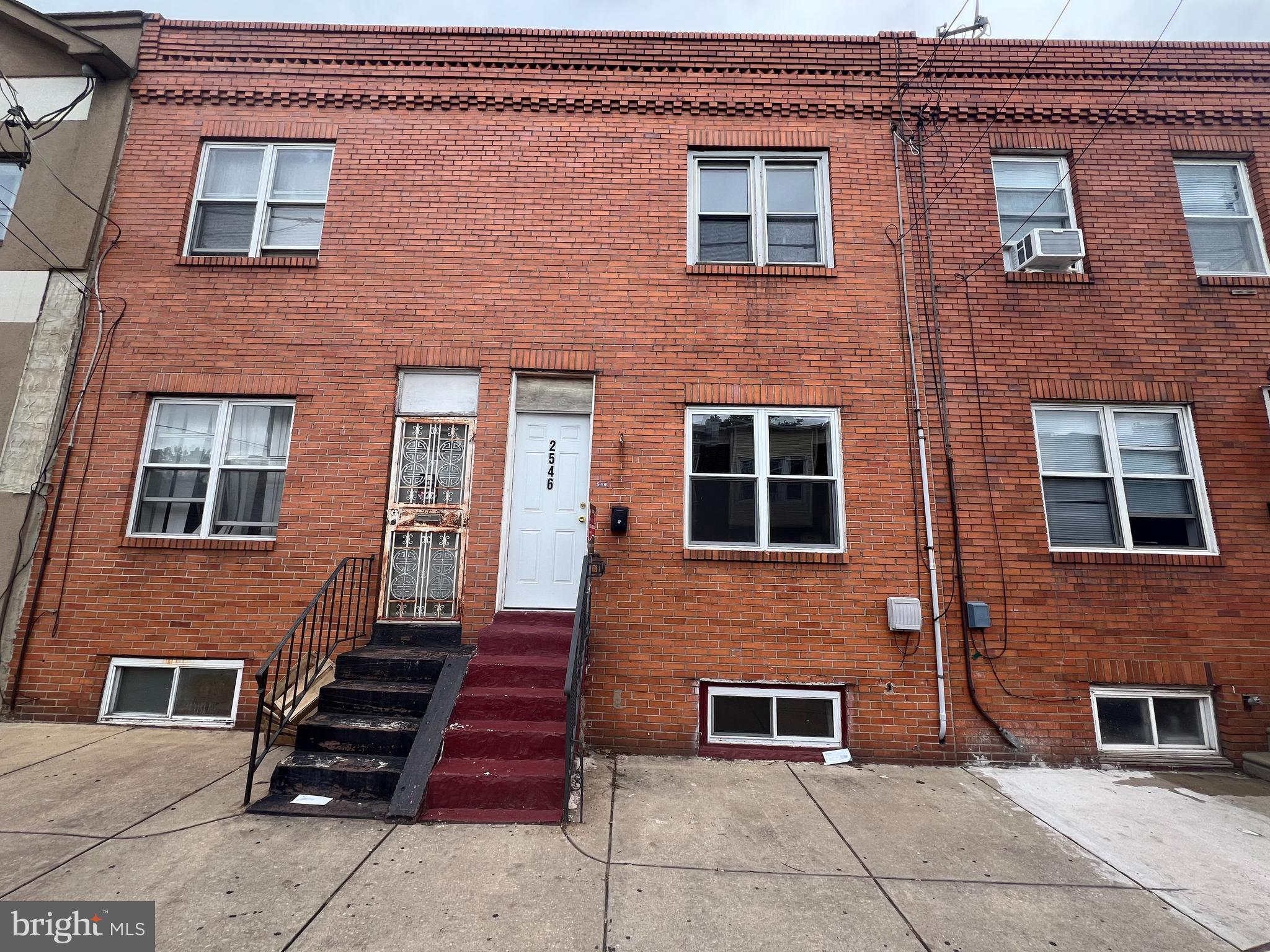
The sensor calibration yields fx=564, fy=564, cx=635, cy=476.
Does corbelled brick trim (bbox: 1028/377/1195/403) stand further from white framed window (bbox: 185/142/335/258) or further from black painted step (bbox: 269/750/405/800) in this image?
white framed window (bbox: 185/142/335/258)

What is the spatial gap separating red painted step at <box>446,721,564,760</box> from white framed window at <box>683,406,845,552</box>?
2204 millimetres

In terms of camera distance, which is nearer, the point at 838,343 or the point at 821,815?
the point at 821,815

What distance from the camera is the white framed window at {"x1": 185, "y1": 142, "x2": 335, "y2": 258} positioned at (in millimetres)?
6234

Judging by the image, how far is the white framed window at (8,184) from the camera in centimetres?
617

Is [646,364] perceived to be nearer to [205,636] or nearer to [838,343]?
[838,343]

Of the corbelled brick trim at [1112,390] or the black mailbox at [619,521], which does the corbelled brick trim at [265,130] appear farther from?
the corbelled brick trim at [1112,390]

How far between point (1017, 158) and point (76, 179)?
1040 cm

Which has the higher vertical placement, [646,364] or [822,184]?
[822,184]

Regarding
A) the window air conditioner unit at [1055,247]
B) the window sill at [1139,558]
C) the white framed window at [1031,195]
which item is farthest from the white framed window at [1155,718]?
the white framed window at [1031,195]

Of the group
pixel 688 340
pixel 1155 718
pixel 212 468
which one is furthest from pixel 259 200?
pixel 1155 718

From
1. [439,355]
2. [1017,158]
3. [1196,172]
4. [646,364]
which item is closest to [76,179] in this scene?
[439,355]

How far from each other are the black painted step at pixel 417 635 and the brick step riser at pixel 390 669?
0.49 metres

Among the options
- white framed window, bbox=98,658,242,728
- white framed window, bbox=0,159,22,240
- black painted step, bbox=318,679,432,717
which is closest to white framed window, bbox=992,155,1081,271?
black painted step, bbox=318,679,432,717

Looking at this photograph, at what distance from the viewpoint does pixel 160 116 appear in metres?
6.39
